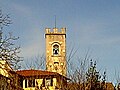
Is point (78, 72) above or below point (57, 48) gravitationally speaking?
below

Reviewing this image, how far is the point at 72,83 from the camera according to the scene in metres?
23.5

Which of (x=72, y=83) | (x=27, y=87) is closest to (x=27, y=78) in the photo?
(x=27, y=87)

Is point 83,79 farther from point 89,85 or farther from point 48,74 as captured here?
point 48,74

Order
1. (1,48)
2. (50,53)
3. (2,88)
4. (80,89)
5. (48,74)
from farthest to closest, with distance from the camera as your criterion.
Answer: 1. (50,53)
2. (48,74)
3. (80,89)
4. (2,88)
5. (1,48)

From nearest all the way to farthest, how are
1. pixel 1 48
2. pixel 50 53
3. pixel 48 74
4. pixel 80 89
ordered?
pixel 1 48 < pixel 80 89 < pixel 48 74 < pixel 50 53

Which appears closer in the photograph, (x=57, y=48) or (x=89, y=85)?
(x=89, y=85)

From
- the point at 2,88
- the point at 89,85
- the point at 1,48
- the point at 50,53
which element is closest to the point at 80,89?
the point at 89,85

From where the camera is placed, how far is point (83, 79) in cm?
2288

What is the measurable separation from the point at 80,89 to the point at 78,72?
4.93ft

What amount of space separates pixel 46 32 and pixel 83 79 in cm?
4591

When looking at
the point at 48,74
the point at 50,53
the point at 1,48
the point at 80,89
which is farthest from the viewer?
the point at 50,53

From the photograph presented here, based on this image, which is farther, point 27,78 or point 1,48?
point 27,78

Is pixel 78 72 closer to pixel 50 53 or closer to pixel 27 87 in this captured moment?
pixel 27 87

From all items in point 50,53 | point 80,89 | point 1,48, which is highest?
point 50,53
